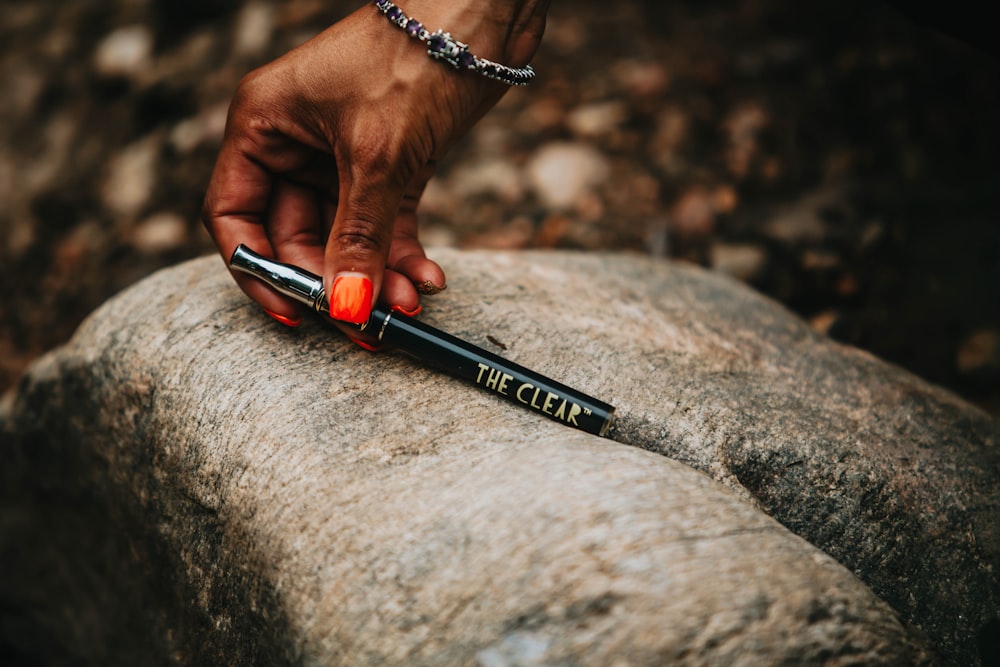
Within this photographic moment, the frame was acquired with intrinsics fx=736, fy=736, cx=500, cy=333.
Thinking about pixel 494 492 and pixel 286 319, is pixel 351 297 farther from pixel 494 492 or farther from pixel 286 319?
pixel 494 492

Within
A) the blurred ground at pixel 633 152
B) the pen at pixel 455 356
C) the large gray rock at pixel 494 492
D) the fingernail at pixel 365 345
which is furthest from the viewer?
the blurred ground at pixel 633 152

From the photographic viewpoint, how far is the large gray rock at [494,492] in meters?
0.84

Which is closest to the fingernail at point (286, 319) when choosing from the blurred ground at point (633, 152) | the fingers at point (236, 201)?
the fingers at point (236, 201)

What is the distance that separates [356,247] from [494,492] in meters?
0.46

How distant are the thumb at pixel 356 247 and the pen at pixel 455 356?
40mm

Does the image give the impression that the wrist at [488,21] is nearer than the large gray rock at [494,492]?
No

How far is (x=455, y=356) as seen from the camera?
1.18m

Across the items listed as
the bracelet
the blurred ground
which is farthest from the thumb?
the blurred ground

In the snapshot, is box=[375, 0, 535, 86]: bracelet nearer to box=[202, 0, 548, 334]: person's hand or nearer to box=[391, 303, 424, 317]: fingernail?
box=[202, 0, 548, 334]: person's hand

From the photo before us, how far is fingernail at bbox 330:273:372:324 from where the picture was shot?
3.79ft

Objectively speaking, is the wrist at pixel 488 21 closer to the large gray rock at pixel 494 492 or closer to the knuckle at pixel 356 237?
the knuckle at pixel 356 237

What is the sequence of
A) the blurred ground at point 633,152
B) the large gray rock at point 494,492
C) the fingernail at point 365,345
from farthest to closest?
the blurred ground at point 633,152 → the fingernail at point 365,345 → the large gray rock at point 494,492

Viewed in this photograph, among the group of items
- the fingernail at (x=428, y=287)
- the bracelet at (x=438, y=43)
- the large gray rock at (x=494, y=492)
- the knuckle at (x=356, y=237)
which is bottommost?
the large gray rock at (x=494, y=492)

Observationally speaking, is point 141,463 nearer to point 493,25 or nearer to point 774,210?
point 493,25
